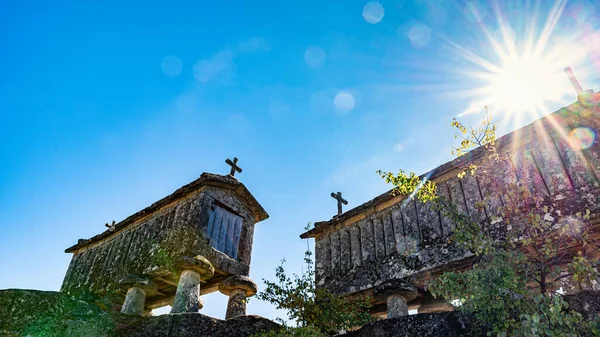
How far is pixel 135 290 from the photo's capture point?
824 cm

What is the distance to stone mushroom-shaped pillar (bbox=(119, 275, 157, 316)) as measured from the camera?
26.3 ft

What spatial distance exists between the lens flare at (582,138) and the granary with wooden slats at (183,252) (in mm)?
6115

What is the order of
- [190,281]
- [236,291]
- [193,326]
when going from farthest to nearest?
[236,291], [190,281], [193,326]

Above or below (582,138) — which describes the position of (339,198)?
above

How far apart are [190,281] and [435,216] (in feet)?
16.0

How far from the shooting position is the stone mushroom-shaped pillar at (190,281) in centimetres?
734

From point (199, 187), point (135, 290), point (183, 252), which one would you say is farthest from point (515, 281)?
point (135, 290)

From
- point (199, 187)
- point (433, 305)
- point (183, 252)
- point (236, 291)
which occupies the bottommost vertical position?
point (433, 305)

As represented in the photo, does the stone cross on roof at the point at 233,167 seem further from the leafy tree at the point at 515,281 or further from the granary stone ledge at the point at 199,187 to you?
the leafy tree at the point at 515,281

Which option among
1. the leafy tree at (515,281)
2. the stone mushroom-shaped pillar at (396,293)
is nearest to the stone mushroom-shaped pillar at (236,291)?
the stone mushroom-shaped pillar at (396,293)

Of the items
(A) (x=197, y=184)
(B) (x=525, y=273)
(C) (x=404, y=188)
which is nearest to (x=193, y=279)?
(A) (x=197, y=184)

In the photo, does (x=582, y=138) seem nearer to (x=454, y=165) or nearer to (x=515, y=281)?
(x=454, y=165)

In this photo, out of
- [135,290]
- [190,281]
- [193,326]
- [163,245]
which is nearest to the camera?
[193,326]

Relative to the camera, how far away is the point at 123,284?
26.7 ft
